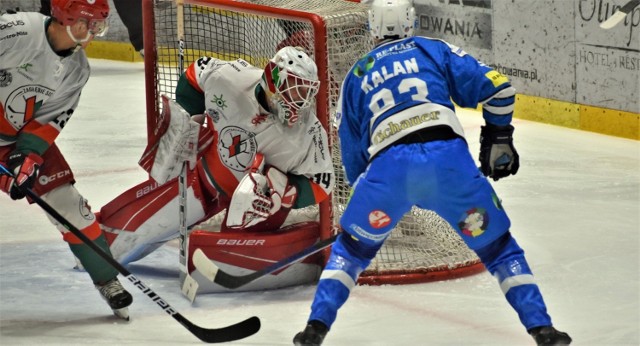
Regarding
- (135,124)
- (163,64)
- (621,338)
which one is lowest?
(135,124)

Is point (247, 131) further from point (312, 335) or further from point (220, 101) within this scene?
point (312, 335)

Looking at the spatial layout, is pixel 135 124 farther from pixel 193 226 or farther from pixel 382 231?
pixel 382 231

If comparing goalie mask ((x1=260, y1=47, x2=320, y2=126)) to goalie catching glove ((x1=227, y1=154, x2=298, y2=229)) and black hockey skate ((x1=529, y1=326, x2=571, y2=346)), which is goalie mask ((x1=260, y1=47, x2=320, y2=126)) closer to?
goalie catching glove ((x1=227, y1=154, x2=298, y2=229))

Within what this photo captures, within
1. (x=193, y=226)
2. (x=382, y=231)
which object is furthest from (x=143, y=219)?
(x=382, y=231)

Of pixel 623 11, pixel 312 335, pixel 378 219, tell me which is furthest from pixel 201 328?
pixel 623 11

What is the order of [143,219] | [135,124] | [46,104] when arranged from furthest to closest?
1. [135,124]
2. [143,219]
3. [46,104]

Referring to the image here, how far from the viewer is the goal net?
4750 mm

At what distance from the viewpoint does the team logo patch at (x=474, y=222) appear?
3.66 metres

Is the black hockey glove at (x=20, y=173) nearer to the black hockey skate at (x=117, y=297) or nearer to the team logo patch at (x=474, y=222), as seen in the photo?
the black hockey skate at (x=117, y=297)

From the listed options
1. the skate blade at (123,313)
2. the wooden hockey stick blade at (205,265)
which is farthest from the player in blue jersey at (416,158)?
the skate blade at (123,313)

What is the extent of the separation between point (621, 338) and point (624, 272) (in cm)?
81

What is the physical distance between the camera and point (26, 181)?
167 inches

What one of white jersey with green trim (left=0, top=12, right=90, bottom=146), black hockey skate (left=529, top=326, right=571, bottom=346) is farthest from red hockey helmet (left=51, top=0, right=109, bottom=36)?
black hockey skate (left=529, top=326, right=571, bottom=346)

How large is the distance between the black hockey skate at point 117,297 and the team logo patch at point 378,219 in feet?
3.54
